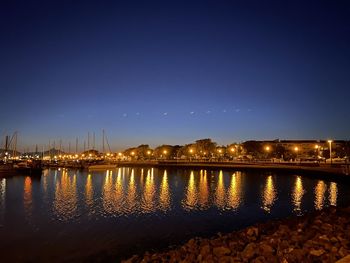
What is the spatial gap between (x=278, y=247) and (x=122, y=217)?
16.9 meters

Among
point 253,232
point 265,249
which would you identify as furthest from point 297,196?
point 265,249

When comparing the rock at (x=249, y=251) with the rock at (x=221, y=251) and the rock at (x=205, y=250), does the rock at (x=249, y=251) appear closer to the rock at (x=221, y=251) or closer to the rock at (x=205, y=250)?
the rock at (x=221, y=251)

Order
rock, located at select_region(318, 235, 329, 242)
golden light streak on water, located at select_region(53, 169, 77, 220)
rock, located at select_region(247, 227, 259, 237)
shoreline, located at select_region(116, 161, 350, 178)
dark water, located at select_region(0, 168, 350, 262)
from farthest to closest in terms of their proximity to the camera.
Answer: shoreline, located at select_region(116, 161, 350, 178)
golden light streak on water, located at select_region(53, 169, 77, 220)
dark water, located at select_region(0, 168, 350, 262)
rock, located at select_region(247, 227, 259, 237)
rock, located at select_region(318, 235, 329, 242)

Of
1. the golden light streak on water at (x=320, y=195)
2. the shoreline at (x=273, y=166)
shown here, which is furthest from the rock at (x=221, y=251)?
the shoreline at (x=273, y=166)

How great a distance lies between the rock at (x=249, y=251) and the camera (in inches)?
502

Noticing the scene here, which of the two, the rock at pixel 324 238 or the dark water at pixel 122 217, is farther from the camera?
the dark water at pixel 122 217

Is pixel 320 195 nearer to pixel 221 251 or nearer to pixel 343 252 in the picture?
pixel 343 252

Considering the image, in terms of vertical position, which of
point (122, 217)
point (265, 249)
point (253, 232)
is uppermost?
point (265, 249)

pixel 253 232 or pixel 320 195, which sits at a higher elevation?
pixel 253 232

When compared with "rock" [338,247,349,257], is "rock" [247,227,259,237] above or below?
below

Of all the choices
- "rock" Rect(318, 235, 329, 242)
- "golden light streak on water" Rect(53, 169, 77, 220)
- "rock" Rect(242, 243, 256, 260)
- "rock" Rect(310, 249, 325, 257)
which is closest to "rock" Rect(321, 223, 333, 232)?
"rock" Rect(318, 235, 329, 242)

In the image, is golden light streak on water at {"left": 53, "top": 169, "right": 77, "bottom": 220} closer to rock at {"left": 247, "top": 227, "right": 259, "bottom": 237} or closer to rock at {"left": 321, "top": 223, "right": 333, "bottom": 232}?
rock at {"left": 247, "top": 227, "right": 259, "bottom": 237}

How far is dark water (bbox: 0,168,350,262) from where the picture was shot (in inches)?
742

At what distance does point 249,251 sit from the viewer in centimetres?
1305
